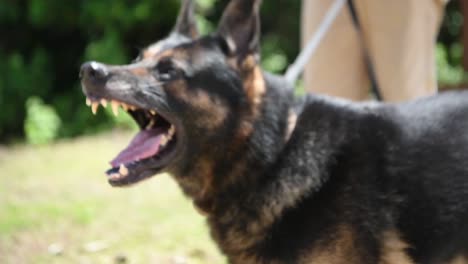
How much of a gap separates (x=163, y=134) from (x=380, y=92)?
4.79 ft

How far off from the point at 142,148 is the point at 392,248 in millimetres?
1090

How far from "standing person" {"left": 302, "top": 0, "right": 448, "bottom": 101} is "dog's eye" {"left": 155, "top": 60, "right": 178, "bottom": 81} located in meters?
1.27

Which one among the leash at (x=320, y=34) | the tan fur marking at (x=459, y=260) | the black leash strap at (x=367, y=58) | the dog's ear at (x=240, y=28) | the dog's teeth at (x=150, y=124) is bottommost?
the tan fur marking at (x=459, y=260)

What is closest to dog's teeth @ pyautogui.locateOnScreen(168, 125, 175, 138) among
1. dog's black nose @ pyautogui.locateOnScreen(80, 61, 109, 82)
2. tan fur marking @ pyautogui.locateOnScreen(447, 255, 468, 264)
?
dog's black nose @ pyautogui.locateOnScreen(80, 61, 109, 82)

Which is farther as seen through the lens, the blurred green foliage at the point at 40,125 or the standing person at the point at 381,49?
the blurred green foliage at the point at 40,125

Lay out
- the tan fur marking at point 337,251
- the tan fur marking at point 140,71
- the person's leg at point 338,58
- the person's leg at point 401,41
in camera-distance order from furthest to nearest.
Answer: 1. the person's leg at point 338,58
2. the person's leg at point 401,41
3. the tan fur marking at point 140,71
4. the tan fur marking at point 337,251

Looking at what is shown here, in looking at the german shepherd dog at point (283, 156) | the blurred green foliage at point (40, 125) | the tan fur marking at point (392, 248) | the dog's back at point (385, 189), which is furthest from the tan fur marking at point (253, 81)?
the blurred green foliage at point (40, 125)

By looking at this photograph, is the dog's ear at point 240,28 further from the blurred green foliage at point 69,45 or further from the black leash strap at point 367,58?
the blurred green foliage at point 69,45

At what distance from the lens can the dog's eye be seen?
9.75ft

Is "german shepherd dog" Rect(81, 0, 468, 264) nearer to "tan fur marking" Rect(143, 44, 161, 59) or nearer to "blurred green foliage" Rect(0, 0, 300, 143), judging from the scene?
"tan fur marking" Rect(143, 44, 161, 59)

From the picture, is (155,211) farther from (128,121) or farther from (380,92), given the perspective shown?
(128,121)

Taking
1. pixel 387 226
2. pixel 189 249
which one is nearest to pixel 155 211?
pixel 189 249

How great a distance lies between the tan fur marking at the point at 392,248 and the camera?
2717 millimetres

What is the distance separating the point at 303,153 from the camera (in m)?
2.92
